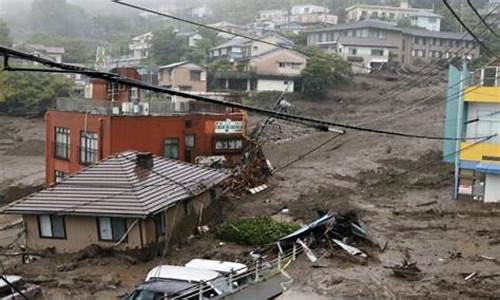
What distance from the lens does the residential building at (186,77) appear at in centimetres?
6309

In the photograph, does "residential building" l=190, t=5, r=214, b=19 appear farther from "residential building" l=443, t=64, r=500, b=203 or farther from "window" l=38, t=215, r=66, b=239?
"window" l=38, t=215, r=66, b=239

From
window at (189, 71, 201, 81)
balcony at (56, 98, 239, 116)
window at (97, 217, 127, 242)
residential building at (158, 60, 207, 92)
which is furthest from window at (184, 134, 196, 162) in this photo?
window at (189, 71, 201, 81)

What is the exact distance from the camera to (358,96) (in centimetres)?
6122

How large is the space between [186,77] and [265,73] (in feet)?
25.0

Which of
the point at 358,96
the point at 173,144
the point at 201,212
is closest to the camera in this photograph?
the point at 201,212

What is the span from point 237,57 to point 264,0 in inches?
3278

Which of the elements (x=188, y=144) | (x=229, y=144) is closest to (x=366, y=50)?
(x=229, y=144)

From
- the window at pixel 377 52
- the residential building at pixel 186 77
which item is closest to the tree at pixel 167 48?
the residential building at pixel 186 77

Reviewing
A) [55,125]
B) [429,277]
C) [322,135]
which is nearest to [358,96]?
[322,135]

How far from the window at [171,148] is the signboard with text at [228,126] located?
9.75 ft

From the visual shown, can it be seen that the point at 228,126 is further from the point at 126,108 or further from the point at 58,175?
the point at 58,175

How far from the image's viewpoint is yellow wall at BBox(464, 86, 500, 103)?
29891 millimetres

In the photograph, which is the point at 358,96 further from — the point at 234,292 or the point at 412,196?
the point at 234,292

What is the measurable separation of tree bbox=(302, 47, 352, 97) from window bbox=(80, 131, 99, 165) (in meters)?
31.9
